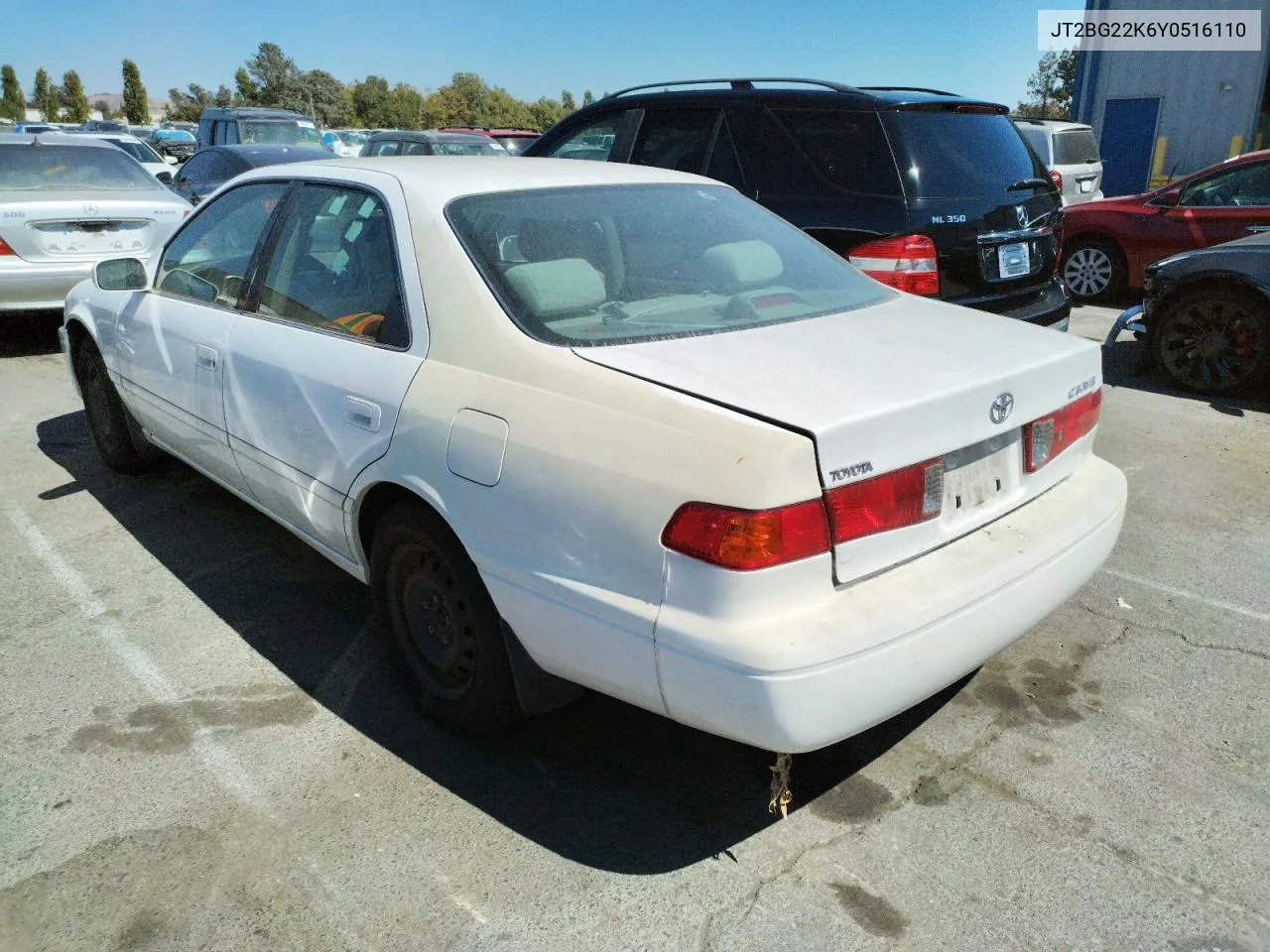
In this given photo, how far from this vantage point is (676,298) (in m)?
2.98

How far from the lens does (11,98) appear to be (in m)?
83.1

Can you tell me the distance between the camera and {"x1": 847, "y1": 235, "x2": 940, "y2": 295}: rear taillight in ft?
16.0

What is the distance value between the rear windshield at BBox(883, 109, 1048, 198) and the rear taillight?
254 millimetres

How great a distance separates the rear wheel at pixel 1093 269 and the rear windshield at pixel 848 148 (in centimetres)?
570

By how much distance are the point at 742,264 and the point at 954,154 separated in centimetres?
252

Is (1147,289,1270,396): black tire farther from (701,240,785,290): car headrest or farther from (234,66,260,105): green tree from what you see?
(234,66,260,105): green tree

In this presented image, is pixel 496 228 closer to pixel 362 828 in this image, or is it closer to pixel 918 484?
pixel 918 484

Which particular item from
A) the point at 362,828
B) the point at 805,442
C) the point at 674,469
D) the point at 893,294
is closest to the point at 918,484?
the point at 805,442

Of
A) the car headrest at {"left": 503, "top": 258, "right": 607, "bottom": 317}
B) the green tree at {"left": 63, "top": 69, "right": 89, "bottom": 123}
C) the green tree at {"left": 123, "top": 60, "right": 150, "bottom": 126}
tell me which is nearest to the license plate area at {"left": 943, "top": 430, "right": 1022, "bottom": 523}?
the car headrest at {"left": 503, "top": 258, "right": 607, "bottom": 317}

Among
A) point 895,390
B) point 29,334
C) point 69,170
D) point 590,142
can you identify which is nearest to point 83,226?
point 69,170

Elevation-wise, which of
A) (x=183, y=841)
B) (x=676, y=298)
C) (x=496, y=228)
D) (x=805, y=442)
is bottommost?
(x=183, y=841)

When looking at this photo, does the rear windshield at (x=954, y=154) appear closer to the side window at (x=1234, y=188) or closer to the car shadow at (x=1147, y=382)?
the car shadow at (x=1147, y=382)

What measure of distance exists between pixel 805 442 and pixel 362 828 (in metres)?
1.55

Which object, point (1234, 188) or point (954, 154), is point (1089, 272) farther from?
point (954, 154)
